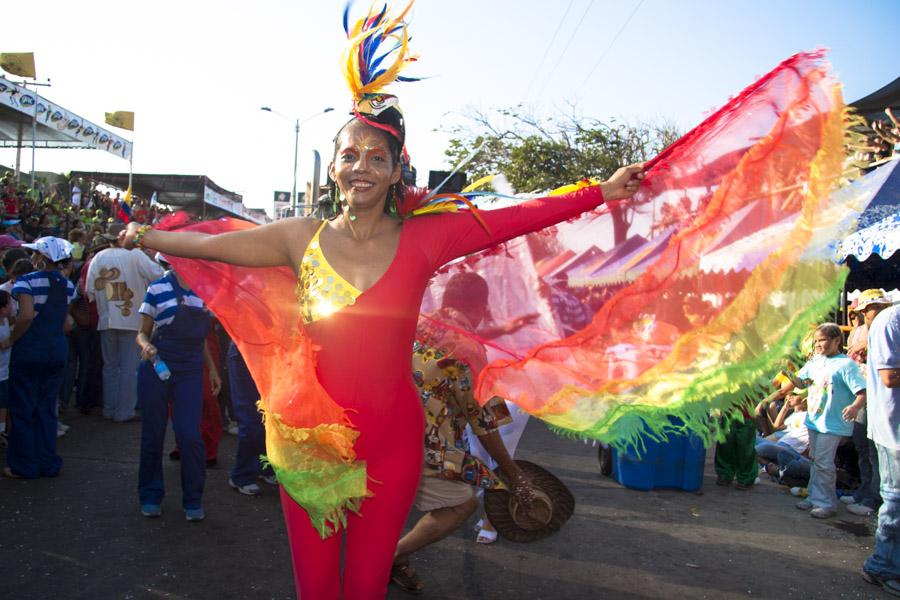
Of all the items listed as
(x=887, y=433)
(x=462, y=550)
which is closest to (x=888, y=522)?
(x=887, y=433)

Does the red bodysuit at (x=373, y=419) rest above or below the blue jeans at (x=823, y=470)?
above

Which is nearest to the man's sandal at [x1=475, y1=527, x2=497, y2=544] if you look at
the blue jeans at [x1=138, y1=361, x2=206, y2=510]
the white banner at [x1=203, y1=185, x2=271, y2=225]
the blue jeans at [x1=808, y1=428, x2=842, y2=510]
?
the blue jeans at [x1=138, y1=361, x2=206, y2=510]

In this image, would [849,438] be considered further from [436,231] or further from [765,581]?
[436,231]

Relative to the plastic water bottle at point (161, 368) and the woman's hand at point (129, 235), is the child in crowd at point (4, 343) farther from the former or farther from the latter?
the woman's hand at point (129, 235)

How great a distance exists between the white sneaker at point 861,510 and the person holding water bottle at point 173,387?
5452mm

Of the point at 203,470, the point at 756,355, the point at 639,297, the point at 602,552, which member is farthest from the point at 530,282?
the point at 203,470

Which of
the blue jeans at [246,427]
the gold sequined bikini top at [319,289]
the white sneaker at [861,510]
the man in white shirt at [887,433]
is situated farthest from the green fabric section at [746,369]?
the white sneaker at [861,510]

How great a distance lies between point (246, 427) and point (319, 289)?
3948 mm

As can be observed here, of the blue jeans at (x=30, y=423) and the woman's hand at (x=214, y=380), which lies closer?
the blue jeans at (x=30, y=423)

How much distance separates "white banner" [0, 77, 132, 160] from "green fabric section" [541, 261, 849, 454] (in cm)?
1891

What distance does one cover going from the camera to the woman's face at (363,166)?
2.81 meters

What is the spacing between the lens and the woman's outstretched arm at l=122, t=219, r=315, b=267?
2865 millimetres

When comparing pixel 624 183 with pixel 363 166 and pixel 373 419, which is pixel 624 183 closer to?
pixel 363 166

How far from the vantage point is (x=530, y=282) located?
3521 millimetres
